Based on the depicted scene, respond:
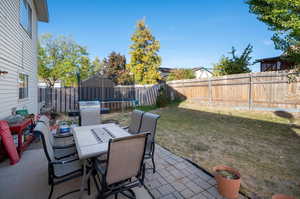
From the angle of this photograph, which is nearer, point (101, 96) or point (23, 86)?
point (23, 86)

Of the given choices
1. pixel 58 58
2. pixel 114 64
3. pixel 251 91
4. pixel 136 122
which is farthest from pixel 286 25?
pixel 114 64

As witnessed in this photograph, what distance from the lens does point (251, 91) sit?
21.4ft

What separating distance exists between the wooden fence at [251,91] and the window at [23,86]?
872 centimetres

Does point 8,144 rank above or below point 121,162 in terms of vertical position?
below

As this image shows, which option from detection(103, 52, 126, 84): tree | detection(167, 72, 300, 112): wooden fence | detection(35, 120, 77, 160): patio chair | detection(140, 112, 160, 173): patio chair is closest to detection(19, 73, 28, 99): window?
detection(35, 120, 77, 160): patio chair

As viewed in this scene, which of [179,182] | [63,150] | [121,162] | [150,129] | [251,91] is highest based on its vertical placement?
[251,91]

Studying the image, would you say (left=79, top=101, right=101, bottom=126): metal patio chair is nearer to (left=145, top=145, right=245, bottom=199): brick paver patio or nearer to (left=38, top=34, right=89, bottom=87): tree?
(left=145, top=145, right=245, bottom=199): brick paver patio

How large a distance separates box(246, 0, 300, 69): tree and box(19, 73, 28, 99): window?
7275 millimetres

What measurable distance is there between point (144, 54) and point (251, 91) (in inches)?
462

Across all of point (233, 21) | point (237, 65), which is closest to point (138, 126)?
point (237, 65)

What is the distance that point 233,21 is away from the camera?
884 centimetres

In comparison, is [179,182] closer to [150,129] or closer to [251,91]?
[150,129]

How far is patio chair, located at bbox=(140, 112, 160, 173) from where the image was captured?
7.47 ft

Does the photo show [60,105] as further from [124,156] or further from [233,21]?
[233,21]
